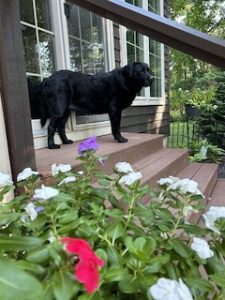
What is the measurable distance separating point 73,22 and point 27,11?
78 centimetres

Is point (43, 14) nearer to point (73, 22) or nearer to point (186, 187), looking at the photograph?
point (73, 22)

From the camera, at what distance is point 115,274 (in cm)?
65

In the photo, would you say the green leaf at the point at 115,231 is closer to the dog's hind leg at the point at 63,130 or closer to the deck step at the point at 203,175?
the deck step at the point at 203,175

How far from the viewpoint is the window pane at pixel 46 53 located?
3.17 metres

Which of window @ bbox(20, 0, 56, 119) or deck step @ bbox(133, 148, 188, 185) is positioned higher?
window @ bbox(20, 0, 56, 119)

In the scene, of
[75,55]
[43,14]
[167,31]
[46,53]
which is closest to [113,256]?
[167,31]

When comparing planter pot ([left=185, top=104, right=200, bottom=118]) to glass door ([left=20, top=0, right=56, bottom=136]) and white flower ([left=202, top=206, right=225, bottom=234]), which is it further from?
white flower ([left=202, top=206, right=225, bottom=234])

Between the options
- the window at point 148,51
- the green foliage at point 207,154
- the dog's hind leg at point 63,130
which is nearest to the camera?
the dog's hind leg at point 63,130

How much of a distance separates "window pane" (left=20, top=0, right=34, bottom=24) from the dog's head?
111 cm

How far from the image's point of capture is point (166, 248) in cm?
85

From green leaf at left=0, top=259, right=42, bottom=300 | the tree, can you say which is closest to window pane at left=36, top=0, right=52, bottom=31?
green leaf at left=0, top=259, right=42, bottom=300

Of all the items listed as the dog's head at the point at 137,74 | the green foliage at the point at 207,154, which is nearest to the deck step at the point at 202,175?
the green foliage at the point at 207,154

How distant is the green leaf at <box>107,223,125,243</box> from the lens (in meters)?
0.83

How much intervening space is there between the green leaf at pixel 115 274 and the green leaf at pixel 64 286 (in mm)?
113
